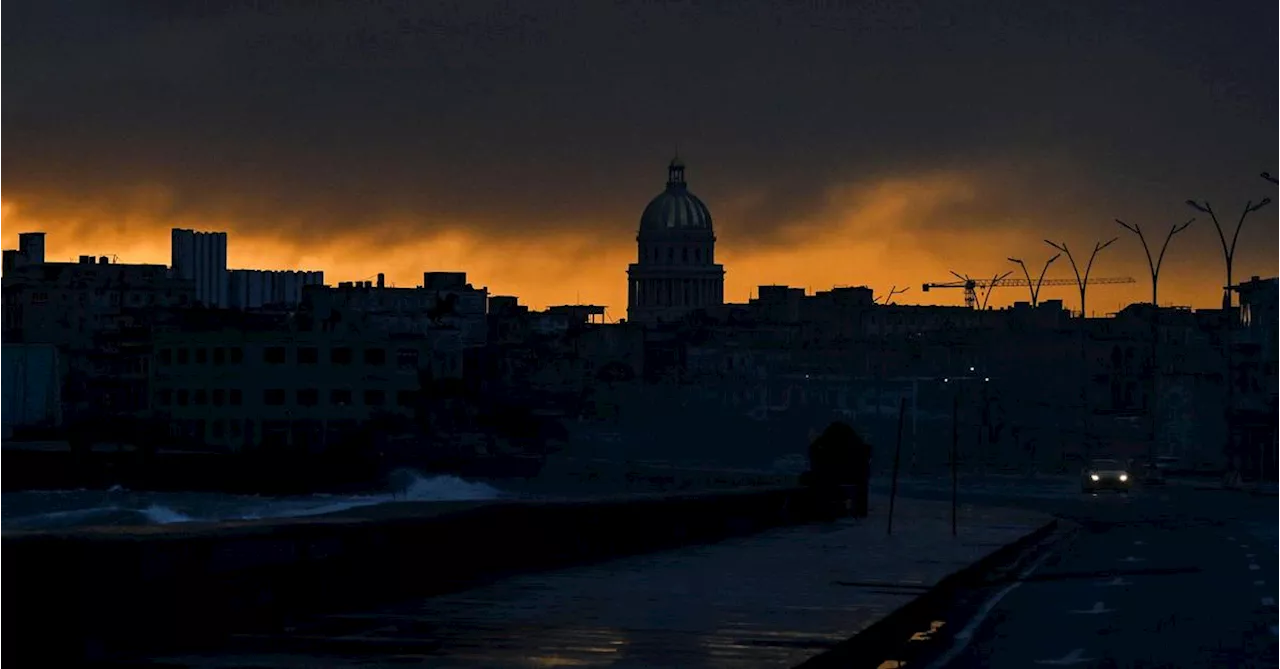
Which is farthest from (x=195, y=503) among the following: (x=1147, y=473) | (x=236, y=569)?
(x=236, y=569)

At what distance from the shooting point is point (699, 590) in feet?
78.2

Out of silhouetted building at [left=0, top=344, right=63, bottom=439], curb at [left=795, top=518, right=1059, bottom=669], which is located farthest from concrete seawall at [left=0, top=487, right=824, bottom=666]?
silhouetted building at [left=0, top=344, right=63, bottom=439]

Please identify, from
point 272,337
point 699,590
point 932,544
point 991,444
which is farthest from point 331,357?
point 699,590

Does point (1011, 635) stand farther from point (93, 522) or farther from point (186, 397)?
point (186, 397)

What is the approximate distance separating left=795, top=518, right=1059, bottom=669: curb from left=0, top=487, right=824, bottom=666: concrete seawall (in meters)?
4.21

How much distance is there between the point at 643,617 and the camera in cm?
2027

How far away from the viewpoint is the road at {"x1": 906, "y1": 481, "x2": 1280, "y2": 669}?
61.8 ft

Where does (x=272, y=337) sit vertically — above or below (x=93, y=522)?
above

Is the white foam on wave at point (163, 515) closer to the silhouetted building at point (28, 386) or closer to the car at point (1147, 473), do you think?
the silhouetted building at point (28, 386)

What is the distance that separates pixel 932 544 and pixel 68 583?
2293cm

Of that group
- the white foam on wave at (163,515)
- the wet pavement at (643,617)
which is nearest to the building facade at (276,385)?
the white foam on wave at (163,515)

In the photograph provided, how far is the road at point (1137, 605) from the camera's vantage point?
18.8 meters

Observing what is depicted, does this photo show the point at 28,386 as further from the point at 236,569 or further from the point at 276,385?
the point at 236,569

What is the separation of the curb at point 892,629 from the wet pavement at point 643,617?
0.13 meters
